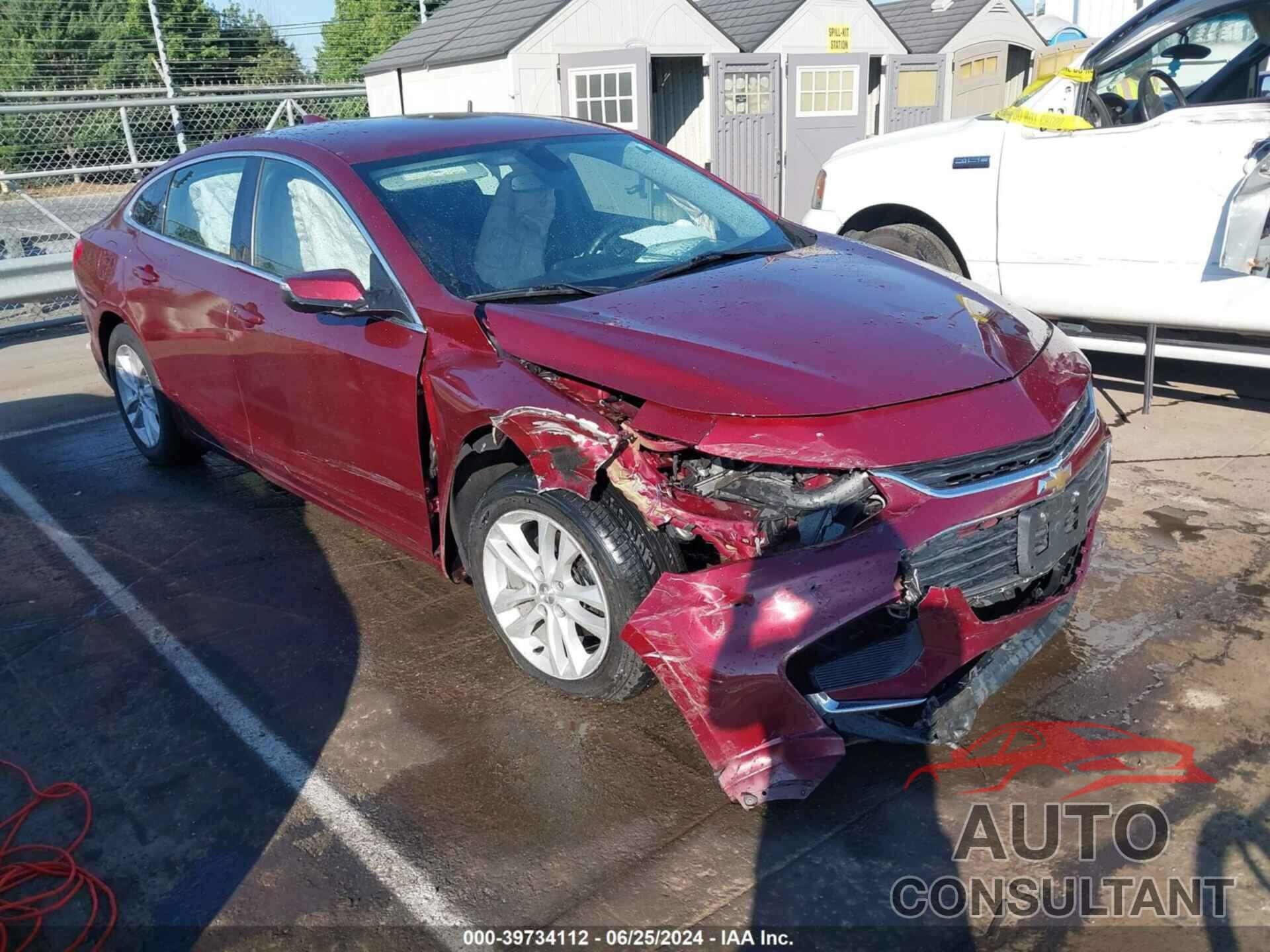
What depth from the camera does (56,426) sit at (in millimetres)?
6926

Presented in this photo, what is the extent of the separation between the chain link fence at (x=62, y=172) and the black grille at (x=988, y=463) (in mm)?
8512

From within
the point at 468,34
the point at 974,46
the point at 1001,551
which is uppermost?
the point at 468,34

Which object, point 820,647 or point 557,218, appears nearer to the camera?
point 820,647

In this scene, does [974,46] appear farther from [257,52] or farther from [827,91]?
[257,52]

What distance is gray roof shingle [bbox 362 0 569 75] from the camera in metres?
12.7

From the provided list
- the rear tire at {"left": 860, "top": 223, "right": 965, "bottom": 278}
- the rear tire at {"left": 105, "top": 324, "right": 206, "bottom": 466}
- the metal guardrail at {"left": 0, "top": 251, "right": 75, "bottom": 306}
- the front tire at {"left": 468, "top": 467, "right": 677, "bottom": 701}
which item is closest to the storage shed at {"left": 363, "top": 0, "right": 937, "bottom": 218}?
the metal guardrail at {"left": 0, "top": 251, "right": 75, "bottom": 306}

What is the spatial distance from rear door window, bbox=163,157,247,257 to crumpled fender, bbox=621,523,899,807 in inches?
114

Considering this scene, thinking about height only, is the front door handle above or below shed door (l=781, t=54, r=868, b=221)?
below

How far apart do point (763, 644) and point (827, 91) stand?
507 inches

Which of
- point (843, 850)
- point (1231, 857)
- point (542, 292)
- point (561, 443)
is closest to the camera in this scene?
point (1231, 857)

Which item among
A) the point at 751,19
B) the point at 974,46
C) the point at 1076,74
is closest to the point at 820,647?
the point at 1076,74

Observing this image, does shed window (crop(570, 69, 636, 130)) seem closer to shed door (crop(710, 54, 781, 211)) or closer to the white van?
shed door (crop(710, 54, 781, 211))

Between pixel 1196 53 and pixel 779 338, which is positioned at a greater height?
pixel 1196 53

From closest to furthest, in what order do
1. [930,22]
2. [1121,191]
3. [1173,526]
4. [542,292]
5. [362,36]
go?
[542,292], [1173,526], [1121,191], [930,22], [362,36]
